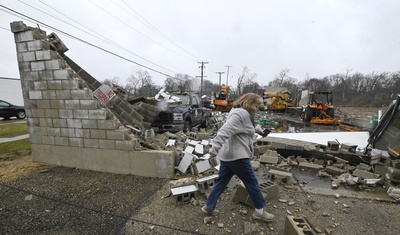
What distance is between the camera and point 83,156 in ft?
16.4

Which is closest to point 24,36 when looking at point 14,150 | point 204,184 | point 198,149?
point 14,150

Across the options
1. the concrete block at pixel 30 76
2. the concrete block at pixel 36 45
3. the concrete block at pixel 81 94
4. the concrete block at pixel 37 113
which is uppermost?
the concrete block at pixel 36 45

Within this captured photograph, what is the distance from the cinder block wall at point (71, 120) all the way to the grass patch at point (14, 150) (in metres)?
2.37

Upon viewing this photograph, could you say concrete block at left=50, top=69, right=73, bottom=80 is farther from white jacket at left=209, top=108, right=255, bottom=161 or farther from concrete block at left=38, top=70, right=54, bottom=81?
white jacket at left=209, top=108, right=255, bottom=161

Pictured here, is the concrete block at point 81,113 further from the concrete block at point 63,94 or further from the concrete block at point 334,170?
the concrete block at point 334,170

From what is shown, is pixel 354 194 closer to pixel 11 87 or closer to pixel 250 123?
pixel 250 123

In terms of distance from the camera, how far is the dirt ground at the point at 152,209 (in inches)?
115

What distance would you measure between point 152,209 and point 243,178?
1620 mm

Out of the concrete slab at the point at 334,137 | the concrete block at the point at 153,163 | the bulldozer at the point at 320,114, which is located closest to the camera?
the concrete block at the point at 153,163


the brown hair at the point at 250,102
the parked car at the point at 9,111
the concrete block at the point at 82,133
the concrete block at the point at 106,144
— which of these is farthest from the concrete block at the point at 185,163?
the parked car at the point at 9,111

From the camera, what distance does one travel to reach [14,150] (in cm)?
723

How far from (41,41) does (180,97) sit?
6.32 meters

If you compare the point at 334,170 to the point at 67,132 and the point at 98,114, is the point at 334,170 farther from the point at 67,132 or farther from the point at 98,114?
the point at 67,132

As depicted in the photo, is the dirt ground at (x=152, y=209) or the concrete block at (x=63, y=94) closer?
the dirt ground at (x=152, y=209)
